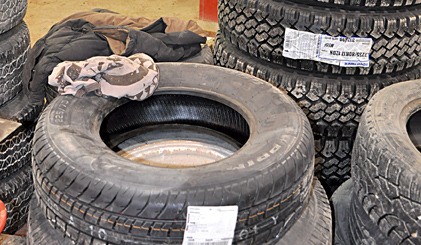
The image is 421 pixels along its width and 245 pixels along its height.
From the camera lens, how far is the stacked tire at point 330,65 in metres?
1.92

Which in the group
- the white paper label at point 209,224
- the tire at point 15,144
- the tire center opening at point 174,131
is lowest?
the tire at point 15,144

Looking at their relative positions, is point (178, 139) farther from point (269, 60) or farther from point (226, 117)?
point (269, 60)

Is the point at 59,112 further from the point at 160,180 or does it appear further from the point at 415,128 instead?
the point at 415,128

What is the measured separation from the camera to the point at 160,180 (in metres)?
1.22

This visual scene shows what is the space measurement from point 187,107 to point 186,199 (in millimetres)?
610

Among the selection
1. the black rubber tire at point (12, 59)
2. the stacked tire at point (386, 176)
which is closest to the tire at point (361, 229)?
the stacked tire at point (386, 176)

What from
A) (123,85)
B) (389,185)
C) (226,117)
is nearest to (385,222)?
(389,185)

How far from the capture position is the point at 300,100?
2.06m

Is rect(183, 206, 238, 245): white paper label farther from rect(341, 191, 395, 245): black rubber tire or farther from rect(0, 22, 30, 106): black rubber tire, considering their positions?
rect(0, 22, 30, 106): black rubber tire

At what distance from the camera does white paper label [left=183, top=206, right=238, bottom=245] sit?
1200mm

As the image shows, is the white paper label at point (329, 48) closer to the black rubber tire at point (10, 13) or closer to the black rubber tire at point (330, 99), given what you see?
the black rubber tire at point (330, 99)

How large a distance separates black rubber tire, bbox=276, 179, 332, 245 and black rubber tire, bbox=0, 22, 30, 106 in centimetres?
140

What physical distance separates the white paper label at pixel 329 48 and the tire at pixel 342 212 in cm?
43

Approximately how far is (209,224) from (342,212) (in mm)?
714
